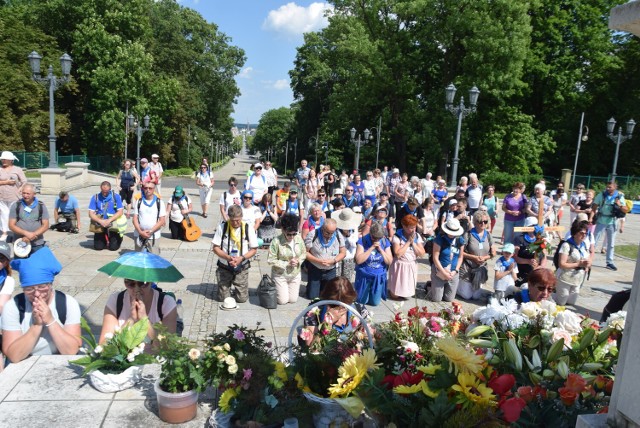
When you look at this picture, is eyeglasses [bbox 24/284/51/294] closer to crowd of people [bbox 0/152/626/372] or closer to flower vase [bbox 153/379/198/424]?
crowd of people [bbox 0/152/626/372]

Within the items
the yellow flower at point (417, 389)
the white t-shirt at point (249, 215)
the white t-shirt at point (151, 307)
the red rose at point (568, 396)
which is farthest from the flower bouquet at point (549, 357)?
the white t-shirt at point (249, 215)

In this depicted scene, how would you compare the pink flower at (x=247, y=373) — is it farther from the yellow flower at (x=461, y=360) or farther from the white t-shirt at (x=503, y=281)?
the white t-shirt at (x=503, y=281)

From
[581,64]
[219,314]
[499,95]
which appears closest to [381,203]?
[219,314]

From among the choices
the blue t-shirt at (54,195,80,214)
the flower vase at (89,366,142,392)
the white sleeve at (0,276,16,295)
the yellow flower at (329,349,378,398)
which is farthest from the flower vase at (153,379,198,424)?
the blue t-shirt at (54,195,80,214)

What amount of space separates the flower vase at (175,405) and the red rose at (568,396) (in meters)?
1.98

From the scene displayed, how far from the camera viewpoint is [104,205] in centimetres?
1055

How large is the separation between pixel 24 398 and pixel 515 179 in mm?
33790

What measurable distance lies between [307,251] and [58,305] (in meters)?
4.26

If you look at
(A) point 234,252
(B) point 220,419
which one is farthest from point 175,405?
(A) point 234,252

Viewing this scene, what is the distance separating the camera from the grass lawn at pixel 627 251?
13.8 metres

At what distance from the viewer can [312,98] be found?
56.1m

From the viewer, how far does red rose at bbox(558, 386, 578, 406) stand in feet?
7.14

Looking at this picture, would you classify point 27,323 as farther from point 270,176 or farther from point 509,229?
point 509,229

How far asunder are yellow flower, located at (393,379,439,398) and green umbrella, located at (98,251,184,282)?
2.40 meters
